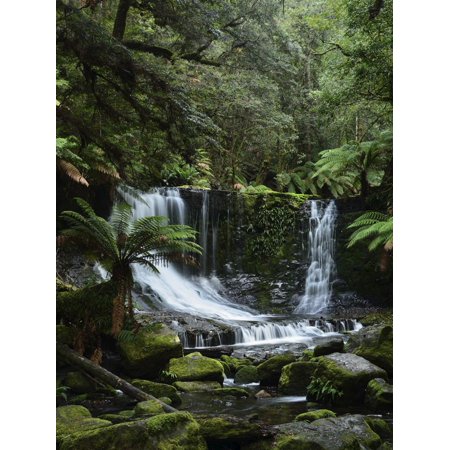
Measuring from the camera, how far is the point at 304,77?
12477 millimetres

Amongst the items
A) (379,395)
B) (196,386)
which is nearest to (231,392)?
(196,386)

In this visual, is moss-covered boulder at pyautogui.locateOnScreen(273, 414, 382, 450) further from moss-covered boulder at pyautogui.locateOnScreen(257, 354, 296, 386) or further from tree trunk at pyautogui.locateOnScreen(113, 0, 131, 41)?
tree trunk at pyautogui.locateOnScreen(113, 0, 131, 41)

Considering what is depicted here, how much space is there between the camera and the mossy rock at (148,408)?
131 inches

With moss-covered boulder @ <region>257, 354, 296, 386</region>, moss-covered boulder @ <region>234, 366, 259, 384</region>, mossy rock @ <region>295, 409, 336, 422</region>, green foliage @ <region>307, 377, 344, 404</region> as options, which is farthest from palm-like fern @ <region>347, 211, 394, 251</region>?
mossy rock @ <region>295, 409, 336, 422</region>

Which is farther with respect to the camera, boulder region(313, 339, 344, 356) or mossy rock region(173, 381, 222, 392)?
boulder region(313, 339, 344, 356)

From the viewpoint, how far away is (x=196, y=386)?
15.1ft

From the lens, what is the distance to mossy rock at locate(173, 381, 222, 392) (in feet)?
14.9

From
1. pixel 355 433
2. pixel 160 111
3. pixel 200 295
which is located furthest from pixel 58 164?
pixel 200 295

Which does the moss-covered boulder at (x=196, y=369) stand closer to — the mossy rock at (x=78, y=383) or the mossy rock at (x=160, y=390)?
the mossy rock at (x=160, y=390)

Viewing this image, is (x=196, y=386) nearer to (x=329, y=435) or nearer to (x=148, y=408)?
(x=148, y=408)

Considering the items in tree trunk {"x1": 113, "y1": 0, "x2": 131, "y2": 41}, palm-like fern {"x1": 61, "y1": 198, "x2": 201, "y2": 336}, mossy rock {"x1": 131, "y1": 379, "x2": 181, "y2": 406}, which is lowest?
mossy rock {"x1": 131, "y1": 379, "x2": 181, "y2": 406}

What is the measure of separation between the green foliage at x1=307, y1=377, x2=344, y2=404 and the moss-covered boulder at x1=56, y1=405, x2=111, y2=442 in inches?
72.3

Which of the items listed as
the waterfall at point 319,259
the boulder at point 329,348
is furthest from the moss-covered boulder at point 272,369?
the waterfall at point 319,259
